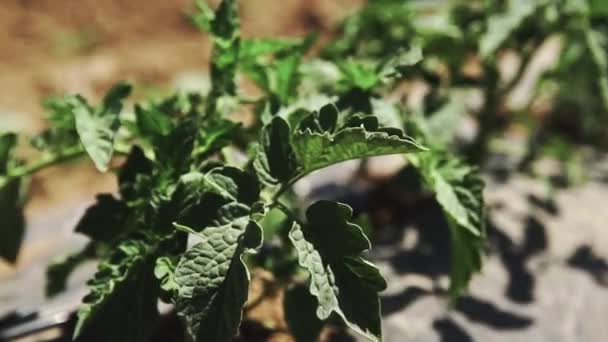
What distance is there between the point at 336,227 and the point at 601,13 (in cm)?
108

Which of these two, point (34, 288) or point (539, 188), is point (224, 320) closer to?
point (34, 288)

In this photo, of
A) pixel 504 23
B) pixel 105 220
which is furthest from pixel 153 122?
pixel 504 23

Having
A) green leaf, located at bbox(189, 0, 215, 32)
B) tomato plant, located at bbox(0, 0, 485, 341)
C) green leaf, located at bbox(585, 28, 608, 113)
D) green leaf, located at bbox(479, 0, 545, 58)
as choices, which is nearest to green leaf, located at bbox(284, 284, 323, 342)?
tomato plant, located at bbox(0, 0, 485, 341)

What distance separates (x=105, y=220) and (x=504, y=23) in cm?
102

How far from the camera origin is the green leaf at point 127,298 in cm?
114

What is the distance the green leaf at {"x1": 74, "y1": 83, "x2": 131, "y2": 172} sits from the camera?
1189mm

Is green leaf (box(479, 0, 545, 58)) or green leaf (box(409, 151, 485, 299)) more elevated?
green leaf (box(479, 0, 545, 58))

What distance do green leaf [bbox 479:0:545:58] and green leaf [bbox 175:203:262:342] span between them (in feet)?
2.73

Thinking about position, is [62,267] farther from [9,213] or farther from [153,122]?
[153,122]

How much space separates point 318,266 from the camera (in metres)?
1.06

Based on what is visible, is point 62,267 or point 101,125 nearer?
point 101,125

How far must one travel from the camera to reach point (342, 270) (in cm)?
108

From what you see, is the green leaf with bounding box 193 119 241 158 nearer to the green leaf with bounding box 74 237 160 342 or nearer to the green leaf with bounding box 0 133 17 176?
the green leaf with bounding box 74 237 160 342

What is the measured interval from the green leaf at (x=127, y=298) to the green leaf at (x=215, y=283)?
0.14 meters
